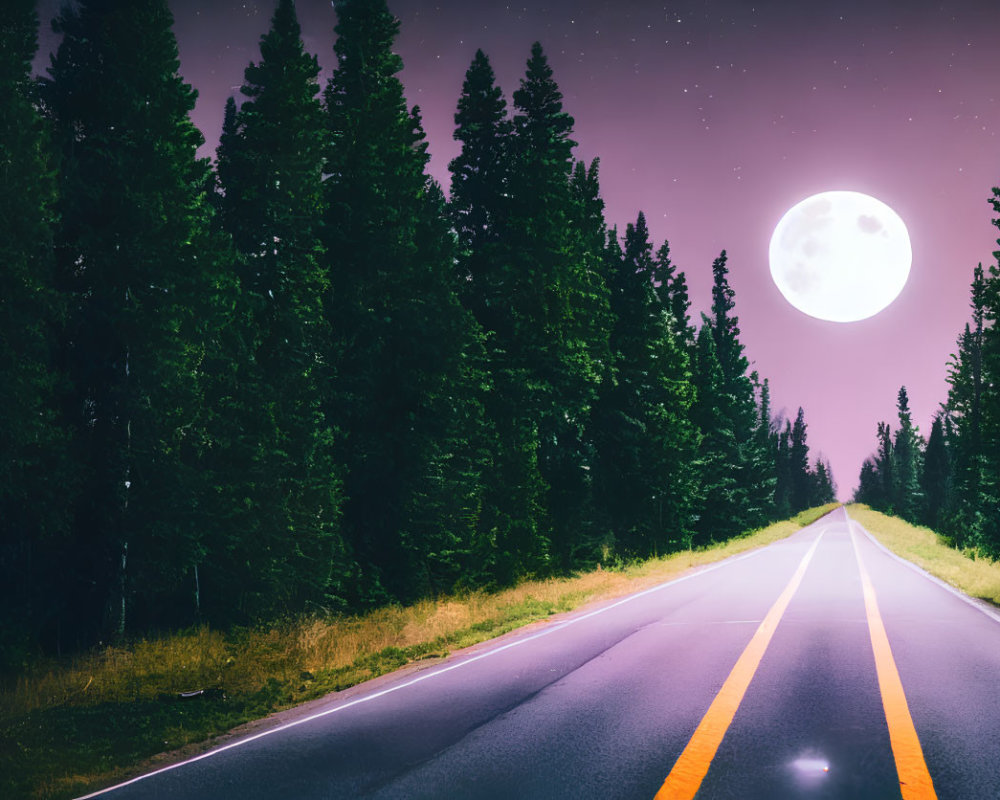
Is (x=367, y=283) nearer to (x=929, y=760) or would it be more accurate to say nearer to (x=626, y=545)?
(x=929, y=760)

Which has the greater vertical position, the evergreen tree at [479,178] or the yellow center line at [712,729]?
the evergreen tree at [479,178]

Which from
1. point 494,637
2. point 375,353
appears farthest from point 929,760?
point 375,353

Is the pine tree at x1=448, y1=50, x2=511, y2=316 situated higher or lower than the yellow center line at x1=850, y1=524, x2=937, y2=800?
higher

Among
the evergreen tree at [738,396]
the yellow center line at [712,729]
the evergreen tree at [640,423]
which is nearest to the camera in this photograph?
the yellow center line at [712,729]

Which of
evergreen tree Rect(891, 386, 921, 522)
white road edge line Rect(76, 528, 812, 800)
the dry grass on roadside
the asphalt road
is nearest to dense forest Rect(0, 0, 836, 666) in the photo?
the dry grass on roadside

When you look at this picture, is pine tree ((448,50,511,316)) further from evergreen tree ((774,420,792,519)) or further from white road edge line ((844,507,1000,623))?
evergreen tree ((774,420,792,519))

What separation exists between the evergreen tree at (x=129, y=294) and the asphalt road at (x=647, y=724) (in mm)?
7561

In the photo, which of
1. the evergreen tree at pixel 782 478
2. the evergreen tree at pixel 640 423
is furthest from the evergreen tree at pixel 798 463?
the evergreen tree at pixel 640 423

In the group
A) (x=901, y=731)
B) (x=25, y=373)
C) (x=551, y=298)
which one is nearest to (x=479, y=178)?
(x=551, y=298)

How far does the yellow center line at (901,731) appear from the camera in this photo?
4.71 meters

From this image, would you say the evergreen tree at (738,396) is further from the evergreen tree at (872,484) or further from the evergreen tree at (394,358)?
the evergreen tree at (872,484)

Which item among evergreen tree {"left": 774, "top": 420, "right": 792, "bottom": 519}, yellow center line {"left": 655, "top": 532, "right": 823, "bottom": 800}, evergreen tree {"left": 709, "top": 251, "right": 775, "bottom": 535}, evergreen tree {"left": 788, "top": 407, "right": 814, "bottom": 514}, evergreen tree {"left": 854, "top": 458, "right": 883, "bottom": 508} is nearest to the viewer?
yellow center line {"left": 655, "top": 532, "right": 823, "bottom": 800}

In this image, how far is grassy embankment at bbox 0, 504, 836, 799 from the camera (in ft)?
22.6

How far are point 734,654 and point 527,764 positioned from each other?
5.20 metres
